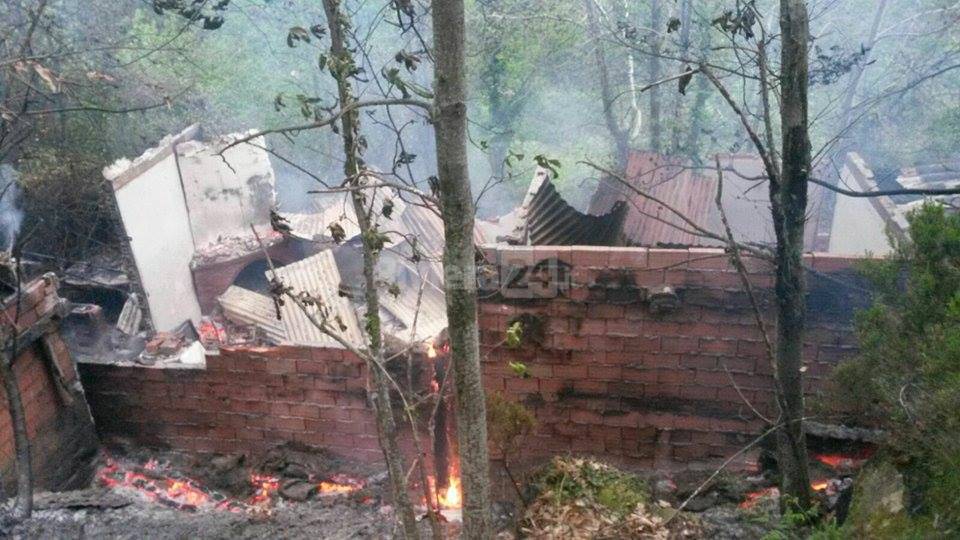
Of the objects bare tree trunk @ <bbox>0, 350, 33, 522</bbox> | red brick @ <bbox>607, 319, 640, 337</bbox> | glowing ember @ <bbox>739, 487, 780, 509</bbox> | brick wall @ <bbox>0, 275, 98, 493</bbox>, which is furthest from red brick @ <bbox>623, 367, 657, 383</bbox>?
brick wall @ <bbox>0, 275, 98, 493</bbox>

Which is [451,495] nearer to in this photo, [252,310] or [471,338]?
[471,338]

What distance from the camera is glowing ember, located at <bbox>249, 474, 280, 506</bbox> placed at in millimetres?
5922

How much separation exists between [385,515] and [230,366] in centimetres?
201

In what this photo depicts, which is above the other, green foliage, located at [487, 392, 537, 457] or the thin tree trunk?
the thin tree trunk


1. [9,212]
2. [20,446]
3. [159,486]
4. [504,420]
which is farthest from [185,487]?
[9,212]

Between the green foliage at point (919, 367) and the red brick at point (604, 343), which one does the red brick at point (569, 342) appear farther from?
the green foliage at point (919, 367)

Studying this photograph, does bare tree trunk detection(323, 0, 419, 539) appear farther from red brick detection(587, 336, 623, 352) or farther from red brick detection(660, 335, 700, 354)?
red brick detection(660, 335, 700, 354)

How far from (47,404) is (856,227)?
31.0ft

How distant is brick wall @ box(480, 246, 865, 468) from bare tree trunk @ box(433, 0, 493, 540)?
7.49ft

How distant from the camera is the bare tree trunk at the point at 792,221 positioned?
341 cm

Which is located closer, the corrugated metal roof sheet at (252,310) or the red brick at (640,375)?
the red brick at (640,375)

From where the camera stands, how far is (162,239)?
11.1 metres

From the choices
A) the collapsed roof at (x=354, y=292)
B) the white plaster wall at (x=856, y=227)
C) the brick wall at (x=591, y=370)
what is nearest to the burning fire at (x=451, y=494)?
the brick wall at (x=591, y=370)

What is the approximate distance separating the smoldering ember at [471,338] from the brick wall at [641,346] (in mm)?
21
